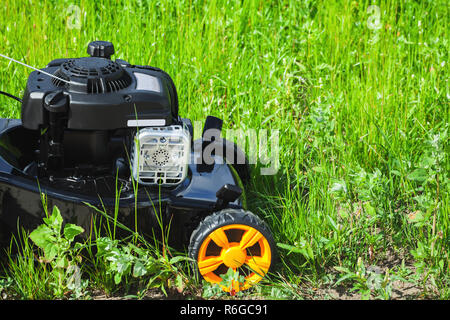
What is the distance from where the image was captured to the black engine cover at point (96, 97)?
7.44 ft

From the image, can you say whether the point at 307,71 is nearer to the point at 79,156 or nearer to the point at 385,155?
the point at 385,155

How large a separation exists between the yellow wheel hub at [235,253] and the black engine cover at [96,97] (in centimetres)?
46

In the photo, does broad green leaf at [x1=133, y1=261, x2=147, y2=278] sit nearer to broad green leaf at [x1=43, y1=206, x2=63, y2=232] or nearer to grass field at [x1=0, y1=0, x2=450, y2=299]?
grass field at [x1=0, y1=0, x2=450, y2=299]

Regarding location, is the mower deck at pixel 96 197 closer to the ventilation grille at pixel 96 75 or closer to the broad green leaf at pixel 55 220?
the broad green leaf at pixel 55 220

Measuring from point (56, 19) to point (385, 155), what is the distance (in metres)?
2.12

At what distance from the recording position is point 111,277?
2.39 m

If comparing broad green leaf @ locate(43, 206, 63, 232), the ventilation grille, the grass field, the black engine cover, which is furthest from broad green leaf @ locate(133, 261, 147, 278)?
the ventilation grille

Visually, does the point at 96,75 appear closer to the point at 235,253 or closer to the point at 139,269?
the point at 139,269

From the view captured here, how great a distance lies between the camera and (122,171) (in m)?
2.54

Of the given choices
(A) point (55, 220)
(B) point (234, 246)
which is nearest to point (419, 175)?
(B) point (234, 246)

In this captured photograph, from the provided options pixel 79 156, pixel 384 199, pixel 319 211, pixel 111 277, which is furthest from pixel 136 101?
pixel 384 199

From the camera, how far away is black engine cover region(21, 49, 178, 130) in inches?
89.3

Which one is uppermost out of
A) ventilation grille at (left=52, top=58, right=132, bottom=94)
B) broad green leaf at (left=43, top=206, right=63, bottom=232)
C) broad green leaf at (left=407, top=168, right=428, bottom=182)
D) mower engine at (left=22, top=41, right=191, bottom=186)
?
ventilation grille at (left=52, top=58, right=132, bottom=94)

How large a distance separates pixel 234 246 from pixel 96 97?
0.72m
